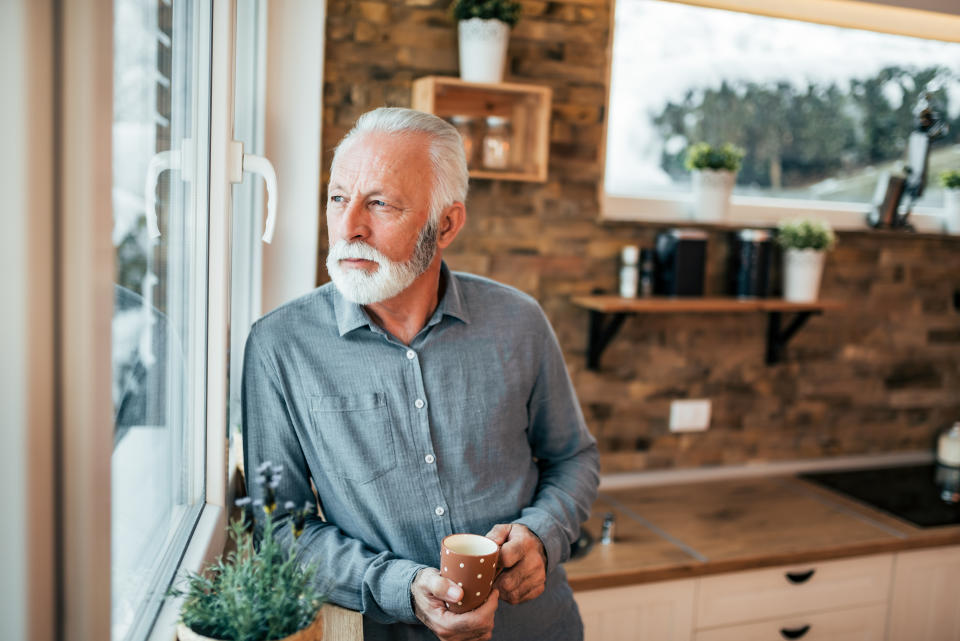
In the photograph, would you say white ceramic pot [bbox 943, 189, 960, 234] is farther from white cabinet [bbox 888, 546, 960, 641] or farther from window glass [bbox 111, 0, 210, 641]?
window glass [bbox 111, 0, 210, 641]

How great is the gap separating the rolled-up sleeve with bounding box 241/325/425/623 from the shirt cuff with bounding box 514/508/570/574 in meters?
0.25

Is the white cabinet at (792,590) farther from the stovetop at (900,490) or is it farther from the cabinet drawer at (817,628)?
the stovetop at (900,490)

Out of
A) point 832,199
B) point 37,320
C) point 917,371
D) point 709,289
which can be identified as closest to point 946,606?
point 917,371

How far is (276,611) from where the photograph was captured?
3.08 ft

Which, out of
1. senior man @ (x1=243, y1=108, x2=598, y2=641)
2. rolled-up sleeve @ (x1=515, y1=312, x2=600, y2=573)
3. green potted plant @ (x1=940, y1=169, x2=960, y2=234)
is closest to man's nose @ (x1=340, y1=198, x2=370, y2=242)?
senior man @ (x1=243, y1=108, x2=598, y2=641)

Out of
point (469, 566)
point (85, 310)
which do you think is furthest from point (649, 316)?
point (85, 310)

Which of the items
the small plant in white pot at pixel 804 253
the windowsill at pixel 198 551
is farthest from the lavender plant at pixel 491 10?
the windowsill at pixel 198 551

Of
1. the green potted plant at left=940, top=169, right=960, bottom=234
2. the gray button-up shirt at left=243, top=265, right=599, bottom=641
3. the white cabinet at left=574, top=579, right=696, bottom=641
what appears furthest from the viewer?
the green potted plant at left=940, top=169, right=960, bottom=234

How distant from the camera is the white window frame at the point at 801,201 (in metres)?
2.51

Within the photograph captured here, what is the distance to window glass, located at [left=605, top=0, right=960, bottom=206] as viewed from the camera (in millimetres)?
2672

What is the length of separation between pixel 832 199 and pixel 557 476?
6.12ft

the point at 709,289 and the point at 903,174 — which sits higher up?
the point at 903,174

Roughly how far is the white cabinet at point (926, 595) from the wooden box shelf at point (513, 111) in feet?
5.03

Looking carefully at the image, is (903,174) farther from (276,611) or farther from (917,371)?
(276,611)
